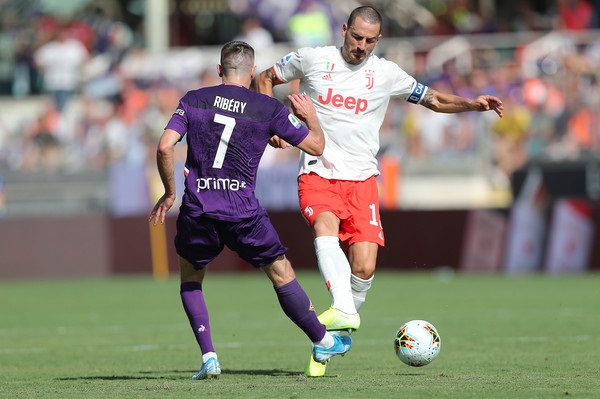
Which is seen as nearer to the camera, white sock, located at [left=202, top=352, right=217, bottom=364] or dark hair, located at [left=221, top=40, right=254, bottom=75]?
dark hair, located at [left=221, top=40, right=254, bottom=75]

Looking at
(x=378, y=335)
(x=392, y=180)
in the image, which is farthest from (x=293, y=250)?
(x=378, y=335)

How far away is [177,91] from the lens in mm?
25281

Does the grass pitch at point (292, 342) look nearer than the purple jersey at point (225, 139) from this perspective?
Yes

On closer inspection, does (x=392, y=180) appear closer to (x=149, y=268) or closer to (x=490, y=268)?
(x=490, y=268)

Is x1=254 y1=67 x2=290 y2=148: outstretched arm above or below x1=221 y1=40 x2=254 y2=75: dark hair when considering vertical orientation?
below

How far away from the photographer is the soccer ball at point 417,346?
8797mm

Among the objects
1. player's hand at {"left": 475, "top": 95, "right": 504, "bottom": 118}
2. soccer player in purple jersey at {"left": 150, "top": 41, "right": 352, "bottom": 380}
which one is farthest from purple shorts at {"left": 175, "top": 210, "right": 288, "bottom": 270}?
player's hand at {"left": 475, "top": 95, "right": 504, "bottom": 118}

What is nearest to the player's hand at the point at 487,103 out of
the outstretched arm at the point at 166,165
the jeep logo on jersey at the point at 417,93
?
the jeep logo on jersey at the point at 417,93

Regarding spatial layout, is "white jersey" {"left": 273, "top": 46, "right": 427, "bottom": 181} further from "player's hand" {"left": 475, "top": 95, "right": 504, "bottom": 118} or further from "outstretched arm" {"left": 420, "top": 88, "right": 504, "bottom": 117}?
"player's hand" {"left": 475, "top": 95, "right": 504, "bottom": 118}

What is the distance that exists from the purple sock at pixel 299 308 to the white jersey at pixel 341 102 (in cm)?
116

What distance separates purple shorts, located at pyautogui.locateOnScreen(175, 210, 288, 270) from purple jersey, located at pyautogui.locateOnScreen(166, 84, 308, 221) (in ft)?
0.23

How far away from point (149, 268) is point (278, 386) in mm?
15013

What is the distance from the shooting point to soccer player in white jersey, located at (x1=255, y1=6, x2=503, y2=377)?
9445 mm

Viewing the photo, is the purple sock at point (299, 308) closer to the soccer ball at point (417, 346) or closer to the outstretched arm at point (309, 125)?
the soccer ball at point (417, 346)
